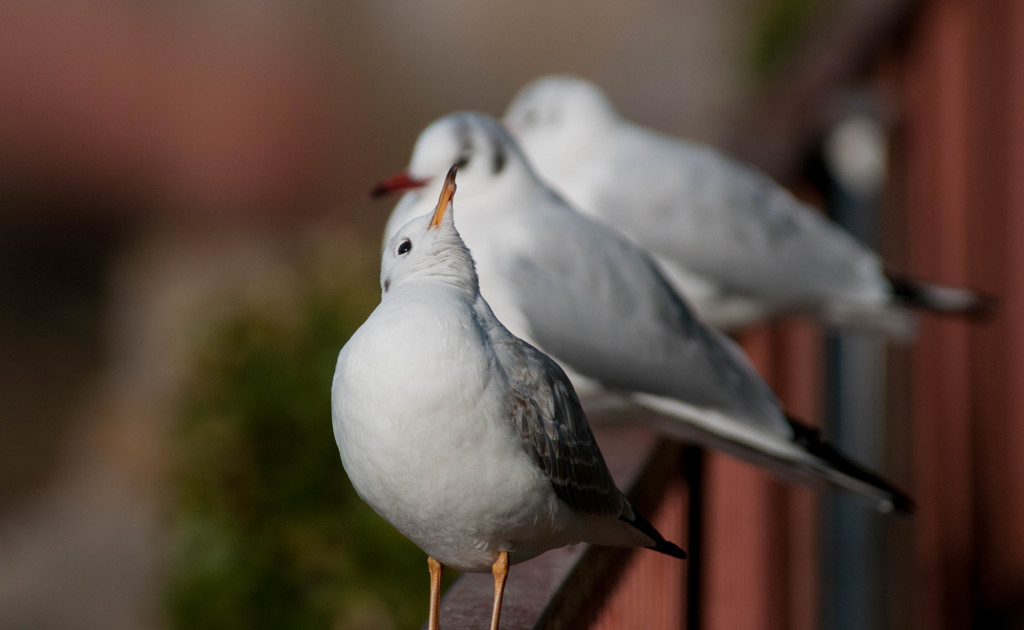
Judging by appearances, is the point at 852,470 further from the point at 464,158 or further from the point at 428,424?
the point at 428,424

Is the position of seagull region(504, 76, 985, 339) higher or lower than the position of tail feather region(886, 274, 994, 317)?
higher

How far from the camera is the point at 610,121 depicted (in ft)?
8.71

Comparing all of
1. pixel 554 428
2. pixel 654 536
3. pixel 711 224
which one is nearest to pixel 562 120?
pixel 711 224

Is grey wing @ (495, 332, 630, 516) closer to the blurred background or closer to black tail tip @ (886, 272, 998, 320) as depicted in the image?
the blurred background

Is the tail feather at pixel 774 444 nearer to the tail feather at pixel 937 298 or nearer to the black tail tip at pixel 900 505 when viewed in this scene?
the black tail tip at pixel 900 505

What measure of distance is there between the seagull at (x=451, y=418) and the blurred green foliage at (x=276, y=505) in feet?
6.64

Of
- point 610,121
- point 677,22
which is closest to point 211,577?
point 610,121

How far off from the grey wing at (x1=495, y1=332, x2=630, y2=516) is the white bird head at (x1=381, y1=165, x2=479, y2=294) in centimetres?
6

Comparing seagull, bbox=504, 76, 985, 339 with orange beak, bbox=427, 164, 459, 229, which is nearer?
orange beak, bbox=427, 164, 459, 229

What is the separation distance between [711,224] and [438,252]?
68.4 inches

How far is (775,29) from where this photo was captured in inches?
425

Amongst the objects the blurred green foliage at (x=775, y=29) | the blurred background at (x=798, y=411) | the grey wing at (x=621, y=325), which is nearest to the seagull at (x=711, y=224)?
the blurred background at (x=798, y=411)

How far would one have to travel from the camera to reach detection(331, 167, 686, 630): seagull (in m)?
0.85

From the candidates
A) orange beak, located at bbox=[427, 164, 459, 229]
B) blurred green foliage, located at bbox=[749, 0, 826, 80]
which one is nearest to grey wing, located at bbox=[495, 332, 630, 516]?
orange beak, located at bbox=[427, 164, 459, 229]
